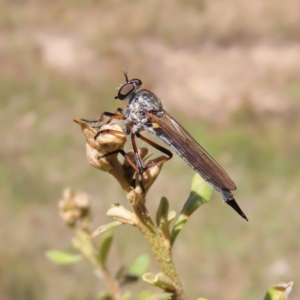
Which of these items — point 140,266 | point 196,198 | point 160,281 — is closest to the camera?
point 160,281

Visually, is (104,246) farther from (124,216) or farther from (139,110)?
(124,216)

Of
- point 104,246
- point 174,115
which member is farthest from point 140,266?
point 174,115

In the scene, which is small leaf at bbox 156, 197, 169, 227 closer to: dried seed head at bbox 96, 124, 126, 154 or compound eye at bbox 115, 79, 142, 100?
dried seed head at bbox 96, 124, 126, 154

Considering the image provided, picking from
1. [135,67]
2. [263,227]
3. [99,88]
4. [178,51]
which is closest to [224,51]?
[178,51]

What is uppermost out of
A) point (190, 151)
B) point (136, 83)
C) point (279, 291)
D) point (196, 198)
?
point (136, 83)

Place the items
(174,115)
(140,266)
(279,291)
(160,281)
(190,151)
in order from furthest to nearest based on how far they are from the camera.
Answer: (174,115), (140,266), (190,151), (279,291), (160,281)
